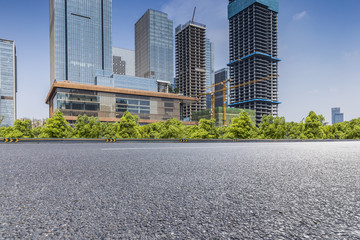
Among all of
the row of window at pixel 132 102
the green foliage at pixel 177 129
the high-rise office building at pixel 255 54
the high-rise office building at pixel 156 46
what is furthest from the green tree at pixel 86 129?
the high-rise office building at pixel 156 46

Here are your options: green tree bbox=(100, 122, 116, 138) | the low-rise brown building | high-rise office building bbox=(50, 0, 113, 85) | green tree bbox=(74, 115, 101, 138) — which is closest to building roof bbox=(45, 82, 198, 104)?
the low-rise brown building

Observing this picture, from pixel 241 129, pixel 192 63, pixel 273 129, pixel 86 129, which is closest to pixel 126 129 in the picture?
pixel 86 129

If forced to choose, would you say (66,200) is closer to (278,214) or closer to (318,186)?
(278,214)

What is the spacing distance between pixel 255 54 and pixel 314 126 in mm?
132542

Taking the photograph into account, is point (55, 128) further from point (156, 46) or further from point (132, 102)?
point (156, 46)

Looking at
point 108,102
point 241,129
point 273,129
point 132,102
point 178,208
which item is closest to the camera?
point 178,208

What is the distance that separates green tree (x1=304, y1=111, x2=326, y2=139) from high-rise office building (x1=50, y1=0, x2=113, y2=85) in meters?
120

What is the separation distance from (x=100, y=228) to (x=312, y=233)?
1043mm

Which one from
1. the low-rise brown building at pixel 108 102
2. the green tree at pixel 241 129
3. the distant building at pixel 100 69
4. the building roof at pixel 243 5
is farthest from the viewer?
the building roof at pixel 243 5

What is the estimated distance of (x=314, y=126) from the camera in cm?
4419

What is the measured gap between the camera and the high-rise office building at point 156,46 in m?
176

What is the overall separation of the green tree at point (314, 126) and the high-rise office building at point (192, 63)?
133 m

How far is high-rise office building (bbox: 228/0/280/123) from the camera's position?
527 ft

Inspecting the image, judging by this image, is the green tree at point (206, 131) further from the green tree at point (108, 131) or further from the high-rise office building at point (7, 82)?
the high-rise office building at point (7, 82)
